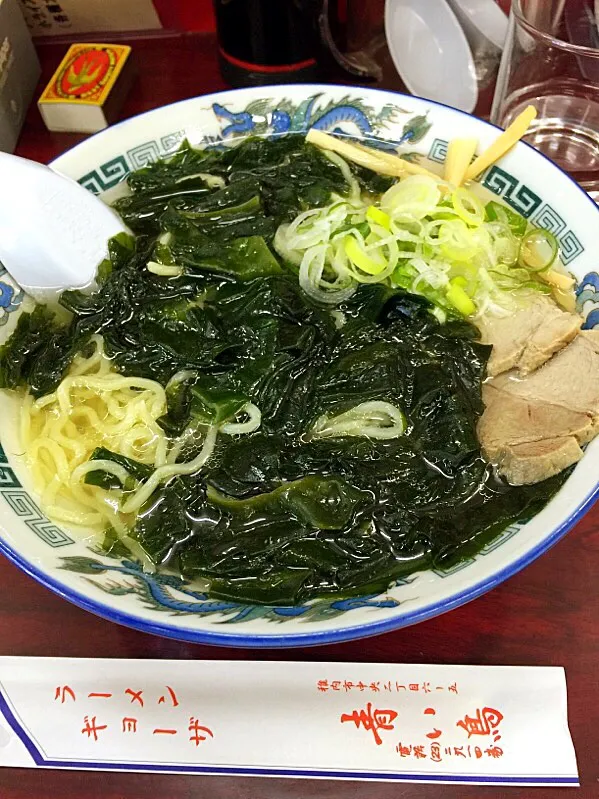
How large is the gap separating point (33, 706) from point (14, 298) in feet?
3.26

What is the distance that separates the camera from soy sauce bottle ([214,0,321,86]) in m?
2.01

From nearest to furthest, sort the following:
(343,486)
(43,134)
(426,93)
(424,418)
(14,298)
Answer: (343,486), (424,418), (14,298), (426,93), (43,134)

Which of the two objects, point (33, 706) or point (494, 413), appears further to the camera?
point (494, 413)

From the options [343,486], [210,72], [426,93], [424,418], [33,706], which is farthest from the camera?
[210,72]

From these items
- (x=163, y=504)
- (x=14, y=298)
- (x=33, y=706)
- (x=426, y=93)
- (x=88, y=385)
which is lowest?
(x=33, y=706)

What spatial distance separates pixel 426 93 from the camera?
2182mm

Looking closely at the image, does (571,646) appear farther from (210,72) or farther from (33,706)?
(210,72)

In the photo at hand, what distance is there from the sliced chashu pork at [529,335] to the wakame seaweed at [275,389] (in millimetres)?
44

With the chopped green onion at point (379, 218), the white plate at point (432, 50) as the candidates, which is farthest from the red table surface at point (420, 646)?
the white plate at point (432, 50)

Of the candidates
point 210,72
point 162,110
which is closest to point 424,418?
point 162,110

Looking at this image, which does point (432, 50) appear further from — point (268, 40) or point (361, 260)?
point (361, 260)

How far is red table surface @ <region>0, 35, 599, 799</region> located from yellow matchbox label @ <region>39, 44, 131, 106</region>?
5.61ft

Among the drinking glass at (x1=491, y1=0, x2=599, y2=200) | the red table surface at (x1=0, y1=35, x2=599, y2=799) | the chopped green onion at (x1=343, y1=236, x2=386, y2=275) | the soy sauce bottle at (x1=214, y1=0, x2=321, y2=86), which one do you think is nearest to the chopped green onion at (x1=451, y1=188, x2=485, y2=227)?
the chopped green onion at (x1=343, y1=236, x2=386, y2=275)

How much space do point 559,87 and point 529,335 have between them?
1105 mm
